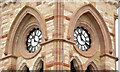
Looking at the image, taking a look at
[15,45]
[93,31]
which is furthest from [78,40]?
[15,45]

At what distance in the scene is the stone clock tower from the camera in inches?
1406

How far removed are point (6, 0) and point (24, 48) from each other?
3425 millimetres

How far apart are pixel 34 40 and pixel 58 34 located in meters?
2.50

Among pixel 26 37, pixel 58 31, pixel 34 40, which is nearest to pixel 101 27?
pixel 58 31

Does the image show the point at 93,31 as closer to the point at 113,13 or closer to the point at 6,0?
the point at 113,13

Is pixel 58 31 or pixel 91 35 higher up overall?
pixel 91 35

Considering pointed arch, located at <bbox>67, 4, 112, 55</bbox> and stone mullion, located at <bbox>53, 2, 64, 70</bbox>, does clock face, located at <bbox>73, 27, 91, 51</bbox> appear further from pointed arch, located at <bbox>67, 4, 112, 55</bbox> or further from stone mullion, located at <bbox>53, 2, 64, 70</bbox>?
stone mullion, located at <bbox>53, 2, 64, 70</bbox>

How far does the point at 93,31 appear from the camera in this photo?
37.9 metres

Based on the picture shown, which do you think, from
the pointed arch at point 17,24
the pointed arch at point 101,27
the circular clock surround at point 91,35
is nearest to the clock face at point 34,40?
the pointed arch at point 17,24

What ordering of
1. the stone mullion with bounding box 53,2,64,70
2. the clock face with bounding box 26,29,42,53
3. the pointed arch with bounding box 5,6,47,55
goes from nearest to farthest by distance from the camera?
the stone mullion with bounding box 53,2,64,70, the clock face with bounding box 26,29,42,53, the pointed arch with bounding box 5,6,47,55

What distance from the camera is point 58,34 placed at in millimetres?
35344

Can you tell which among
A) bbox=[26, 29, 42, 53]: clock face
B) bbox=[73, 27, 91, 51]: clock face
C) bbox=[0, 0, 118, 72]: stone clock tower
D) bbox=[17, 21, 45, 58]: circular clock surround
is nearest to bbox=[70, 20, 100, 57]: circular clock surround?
bbox=[0, 0, 118, 72]: stone clock tower

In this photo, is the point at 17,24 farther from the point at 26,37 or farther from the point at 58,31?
the point at 58,31

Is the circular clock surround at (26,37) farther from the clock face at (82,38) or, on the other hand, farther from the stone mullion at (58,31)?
the clock face at (82,38)
